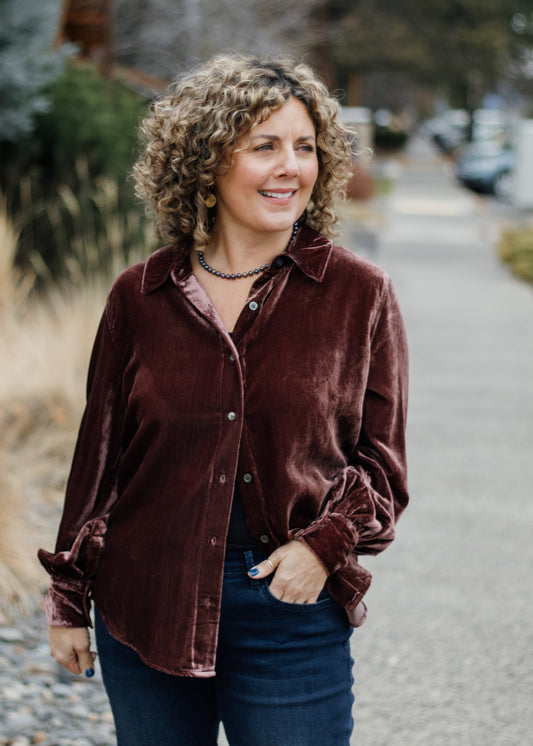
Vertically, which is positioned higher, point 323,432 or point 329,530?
point 323,432

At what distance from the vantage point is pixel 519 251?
45.0 feet

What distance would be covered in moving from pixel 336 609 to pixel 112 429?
60 cm

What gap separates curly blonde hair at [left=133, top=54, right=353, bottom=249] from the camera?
77.9 inches

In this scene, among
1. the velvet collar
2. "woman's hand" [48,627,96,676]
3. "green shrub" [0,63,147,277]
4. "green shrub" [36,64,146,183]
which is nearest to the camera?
the velvet collar

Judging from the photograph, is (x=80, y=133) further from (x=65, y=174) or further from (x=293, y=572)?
(x=293, y=572)

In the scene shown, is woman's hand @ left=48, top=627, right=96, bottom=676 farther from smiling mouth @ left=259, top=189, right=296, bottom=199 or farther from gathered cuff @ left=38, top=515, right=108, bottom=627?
smiling mouth @ left=259, top=189, right=296, bottom=199

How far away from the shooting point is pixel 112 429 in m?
2.12

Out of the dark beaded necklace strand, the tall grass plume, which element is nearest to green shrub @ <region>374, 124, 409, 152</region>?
the tall grass plume

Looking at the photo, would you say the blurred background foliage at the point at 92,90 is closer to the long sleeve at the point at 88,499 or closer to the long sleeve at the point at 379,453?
the long sleeve at the point at 88,499

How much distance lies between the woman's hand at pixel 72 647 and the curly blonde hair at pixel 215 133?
865 millimetres

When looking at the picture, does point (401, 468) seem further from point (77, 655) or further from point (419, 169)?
point (419, 169)

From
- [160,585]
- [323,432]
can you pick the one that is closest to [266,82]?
[323,432]

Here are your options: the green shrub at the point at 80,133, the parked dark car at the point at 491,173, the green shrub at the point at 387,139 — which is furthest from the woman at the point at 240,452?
the green shrub at the point at 387,139

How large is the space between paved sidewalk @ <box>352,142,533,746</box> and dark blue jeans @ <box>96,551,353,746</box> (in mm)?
1390
